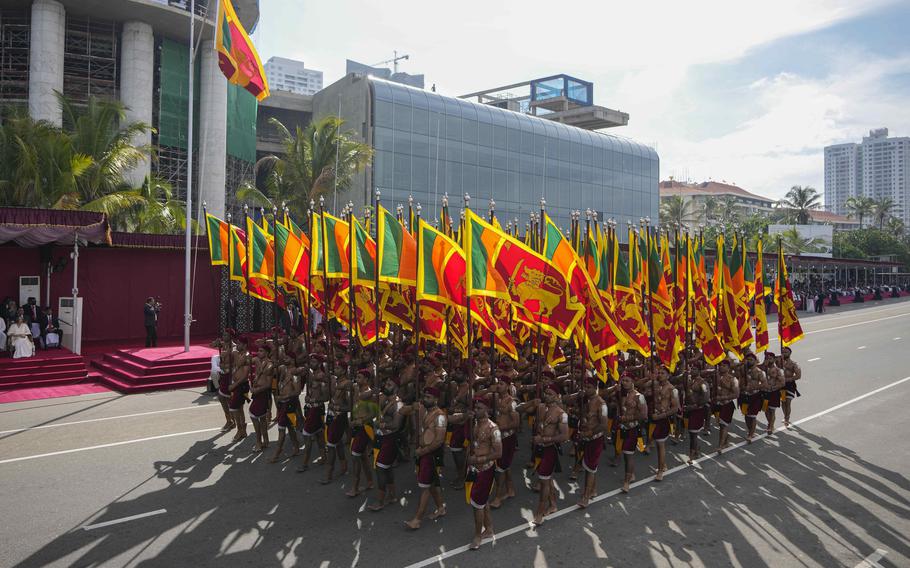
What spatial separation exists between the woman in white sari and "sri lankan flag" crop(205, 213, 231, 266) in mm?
7099

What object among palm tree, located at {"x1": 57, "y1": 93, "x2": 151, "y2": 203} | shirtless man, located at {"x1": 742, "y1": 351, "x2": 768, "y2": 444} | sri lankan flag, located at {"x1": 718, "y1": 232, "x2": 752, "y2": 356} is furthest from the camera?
palm tree, located at {"x1": 57, "y1": 93, "x2": 151, "y2": 203}

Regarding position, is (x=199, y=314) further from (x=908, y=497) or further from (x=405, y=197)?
(x=908, y=497)

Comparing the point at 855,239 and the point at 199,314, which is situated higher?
the point at 855,239

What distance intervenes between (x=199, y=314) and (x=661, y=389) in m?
20.3

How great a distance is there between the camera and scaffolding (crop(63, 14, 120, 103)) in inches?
1421

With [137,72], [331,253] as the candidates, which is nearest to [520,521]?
[331,253]

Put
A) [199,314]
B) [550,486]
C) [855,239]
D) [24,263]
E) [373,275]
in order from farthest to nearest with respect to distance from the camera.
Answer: [855,239]
[199,314]
[24,263]
[373,275]
[550,486]

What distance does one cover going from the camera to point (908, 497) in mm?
8820

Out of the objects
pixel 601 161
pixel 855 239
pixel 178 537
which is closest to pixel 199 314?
pixel 178 537

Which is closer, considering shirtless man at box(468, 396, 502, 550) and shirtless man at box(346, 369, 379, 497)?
shirtless man at box(468, 396, 502, 550)

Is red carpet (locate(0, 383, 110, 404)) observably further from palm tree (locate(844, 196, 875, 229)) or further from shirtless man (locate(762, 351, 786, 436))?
palm tree (locate(844, 196, 875, 229))

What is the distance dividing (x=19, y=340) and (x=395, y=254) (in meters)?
13.5

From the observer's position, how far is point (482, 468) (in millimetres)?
7359

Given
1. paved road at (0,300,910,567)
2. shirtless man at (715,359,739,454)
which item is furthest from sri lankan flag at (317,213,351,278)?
shirtless man at (715,359,739,454)
